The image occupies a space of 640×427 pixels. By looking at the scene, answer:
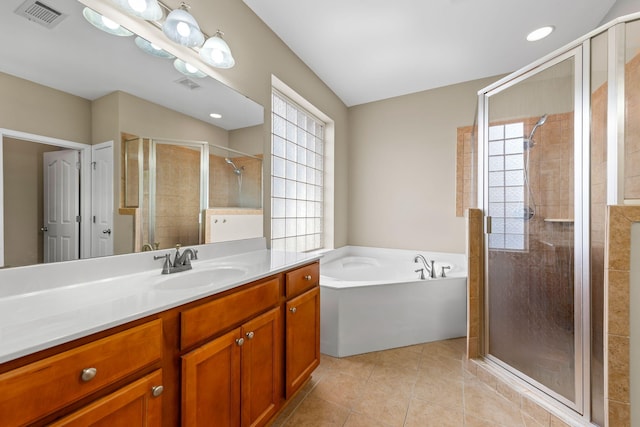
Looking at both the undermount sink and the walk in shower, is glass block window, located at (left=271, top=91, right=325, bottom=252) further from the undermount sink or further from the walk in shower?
the walk in shower

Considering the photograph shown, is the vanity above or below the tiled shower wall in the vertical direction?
below

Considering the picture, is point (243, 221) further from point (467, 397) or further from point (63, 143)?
point (467, 397)

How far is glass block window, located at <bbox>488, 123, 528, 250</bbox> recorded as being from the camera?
1753mm

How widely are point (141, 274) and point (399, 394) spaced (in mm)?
1642

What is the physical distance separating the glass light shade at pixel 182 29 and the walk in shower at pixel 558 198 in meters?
1.96

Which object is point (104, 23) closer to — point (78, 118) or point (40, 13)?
point (40, 13)

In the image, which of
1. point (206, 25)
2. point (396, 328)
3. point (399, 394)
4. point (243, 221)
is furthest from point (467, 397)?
point (206, 25)

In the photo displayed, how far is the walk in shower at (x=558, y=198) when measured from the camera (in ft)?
4.07

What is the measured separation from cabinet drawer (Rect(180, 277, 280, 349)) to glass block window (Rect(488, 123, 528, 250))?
1557 millimetres

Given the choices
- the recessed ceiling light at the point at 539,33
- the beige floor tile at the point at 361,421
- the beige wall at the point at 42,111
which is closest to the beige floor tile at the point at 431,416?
the beige floor tile at the point at 361,421

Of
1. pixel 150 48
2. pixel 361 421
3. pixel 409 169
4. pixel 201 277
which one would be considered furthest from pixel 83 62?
pixel 409 169

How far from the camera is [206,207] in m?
1.62

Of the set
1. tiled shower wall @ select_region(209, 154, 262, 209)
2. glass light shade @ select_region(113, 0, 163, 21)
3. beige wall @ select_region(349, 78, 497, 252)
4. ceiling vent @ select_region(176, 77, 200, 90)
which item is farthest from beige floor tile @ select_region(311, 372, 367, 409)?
glass light shade @ select_region(113, 0, 163, 21)

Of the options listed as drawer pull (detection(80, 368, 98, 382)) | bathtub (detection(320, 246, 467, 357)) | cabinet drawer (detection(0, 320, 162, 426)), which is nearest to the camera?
cabinet drawer (detection(0, 320, 162, 426))
